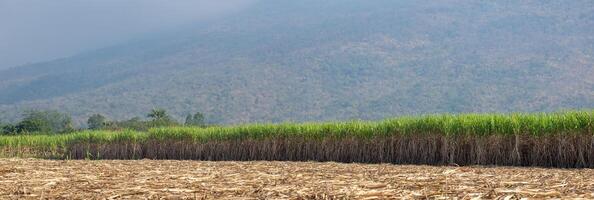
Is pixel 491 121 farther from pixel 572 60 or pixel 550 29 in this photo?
pixel 550 29

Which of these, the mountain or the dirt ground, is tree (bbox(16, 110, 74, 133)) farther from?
the dirt ground

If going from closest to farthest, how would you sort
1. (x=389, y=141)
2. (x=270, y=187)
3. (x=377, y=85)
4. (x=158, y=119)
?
(x=270, y=187) < (x=389, y=141) < (x=158, y=119) < (x=377, y=85)

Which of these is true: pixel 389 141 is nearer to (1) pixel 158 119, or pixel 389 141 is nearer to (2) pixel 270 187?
(2) pixel 270 187

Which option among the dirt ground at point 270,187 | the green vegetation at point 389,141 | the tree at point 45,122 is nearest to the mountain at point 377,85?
the tree at point 45,122

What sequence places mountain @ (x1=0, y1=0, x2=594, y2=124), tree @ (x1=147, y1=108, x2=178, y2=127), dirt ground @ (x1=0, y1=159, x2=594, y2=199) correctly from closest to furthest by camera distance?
1. dirt ground @ (x1=0, y1=159, x2=594, y2=199)
2. tree @ (x1=147, y1=108, x2=178, y2=127)
3. mountain @ (x1=0, y1=0, x2=594, y2=124)

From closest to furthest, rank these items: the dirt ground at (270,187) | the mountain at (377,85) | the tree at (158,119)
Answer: the dirt ground at (270,187), the tree at (158,119), the mountain at (377,85)

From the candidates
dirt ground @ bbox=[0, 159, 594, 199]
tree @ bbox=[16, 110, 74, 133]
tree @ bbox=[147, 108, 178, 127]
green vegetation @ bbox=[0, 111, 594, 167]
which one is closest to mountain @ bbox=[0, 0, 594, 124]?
tree @ bbox=[16, 110, 74, 133]

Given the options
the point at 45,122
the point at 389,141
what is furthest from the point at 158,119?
the point at 389,141

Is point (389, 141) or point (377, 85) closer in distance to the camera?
point (389, 141)

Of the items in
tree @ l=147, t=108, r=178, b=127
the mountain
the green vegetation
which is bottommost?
the green vegetation

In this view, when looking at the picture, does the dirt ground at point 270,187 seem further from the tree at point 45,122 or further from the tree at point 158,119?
the tree at point 45,122

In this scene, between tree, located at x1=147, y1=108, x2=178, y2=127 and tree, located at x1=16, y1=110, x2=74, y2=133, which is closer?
tree, located at x1=147, y1=108, x2=178, y2=127

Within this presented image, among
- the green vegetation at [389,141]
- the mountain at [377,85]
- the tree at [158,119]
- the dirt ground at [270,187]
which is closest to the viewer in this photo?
the dirt ground at [270,187]

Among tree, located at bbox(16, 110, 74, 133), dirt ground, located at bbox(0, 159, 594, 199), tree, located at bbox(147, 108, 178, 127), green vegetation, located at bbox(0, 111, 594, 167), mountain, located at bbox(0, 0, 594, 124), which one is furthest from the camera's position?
mountain, located at bbox(0, 0, 594, 124)
